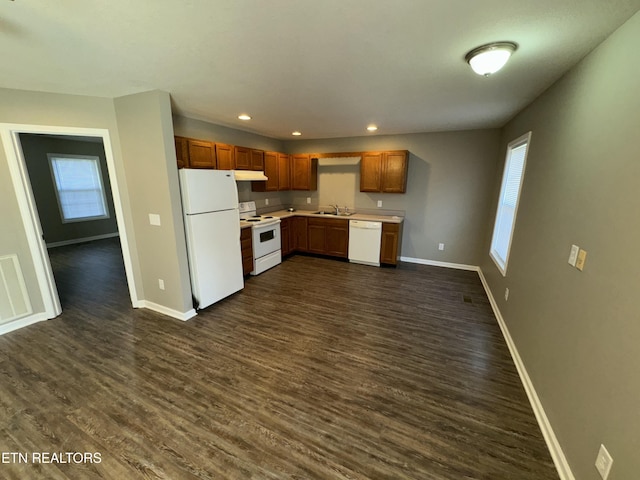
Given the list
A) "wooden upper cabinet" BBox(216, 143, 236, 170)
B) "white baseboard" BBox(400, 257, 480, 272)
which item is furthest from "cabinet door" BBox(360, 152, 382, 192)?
"wooden upper cabinet" BBox(216, 143, 236, 170)

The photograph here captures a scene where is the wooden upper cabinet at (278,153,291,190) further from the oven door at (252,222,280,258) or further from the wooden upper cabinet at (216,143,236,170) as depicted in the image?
the wooden upper cabinet at (216,143,236,170)

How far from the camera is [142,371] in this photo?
2.23 metres

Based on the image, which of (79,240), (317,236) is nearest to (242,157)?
(317,236)

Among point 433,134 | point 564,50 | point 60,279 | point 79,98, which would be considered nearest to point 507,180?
point 433,134

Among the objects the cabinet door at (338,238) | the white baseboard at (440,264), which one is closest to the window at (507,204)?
the white baseboard at (440,264)

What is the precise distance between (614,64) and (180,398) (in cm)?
361

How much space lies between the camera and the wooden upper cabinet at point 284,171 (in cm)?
535

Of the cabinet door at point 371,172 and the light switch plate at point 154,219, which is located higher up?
the cabinet door at point 371,172

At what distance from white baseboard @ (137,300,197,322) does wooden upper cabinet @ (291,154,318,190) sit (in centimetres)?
347

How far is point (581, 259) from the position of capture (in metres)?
1.56

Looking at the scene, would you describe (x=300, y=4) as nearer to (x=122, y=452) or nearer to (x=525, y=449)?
(x=122, y=452)

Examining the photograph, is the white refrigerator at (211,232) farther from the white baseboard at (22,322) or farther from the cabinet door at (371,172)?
the cabinet door at (371,172)

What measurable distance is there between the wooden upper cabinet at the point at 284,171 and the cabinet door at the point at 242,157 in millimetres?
962

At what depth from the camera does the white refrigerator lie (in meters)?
2.93
